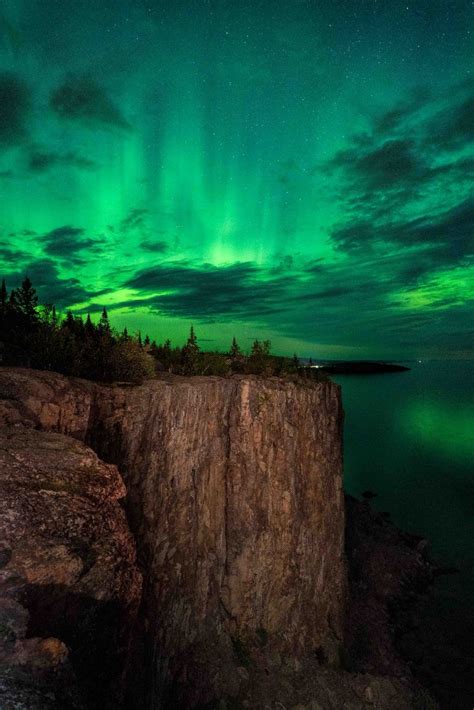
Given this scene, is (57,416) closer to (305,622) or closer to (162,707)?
(162,707)

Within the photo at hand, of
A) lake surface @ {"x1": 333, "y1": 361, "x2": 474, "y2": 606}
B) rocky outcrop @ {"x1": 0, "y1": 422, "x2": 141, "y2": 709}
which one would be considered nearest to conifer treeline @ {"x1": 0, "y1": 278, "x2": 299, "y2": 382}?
rocky outcrop @ {"x1": 0, "y1": 422, "x2": 141, "y2": 709}

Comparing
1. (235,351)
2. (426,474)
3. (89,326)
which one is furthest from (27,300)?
(426,474)

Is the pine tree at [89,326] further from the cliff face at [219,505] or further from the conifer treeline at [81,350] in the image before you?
the cliff face at [219,505]

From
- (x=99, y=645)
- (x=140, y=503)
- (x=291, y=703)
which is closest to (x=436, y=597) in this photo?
(x=291, y=703)

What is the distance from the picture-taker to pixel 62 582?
5883 mm

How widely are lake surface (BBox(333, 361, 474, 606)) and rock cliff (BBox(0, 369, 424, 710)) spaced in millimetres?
17385

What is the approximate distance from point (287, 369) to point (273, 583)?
10.8 m

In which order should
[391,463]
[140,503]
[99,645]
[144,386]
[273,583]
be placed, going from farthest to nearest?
[391,463] → [273,583] → [144,386] → [140,503] → [99,645]

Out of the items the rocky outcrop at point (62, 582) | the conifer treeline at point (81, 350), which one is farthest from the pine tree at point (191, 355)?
the rocky outcrop at point (62, 582)

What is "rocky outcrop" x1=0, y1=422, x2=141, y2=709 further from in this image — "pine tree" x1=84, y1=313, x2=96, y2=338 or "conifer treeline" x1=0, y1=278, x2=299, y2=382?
"pine tree" x1=84, y1=313, x2=96, y2=338

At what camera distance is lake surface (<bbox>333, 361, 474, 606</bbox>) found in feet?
121

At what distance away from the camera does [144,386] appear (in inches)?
531

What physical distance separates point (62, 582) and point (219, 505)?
1159 cm

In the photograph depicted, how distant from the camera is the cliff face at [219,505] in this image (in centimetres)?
1219
